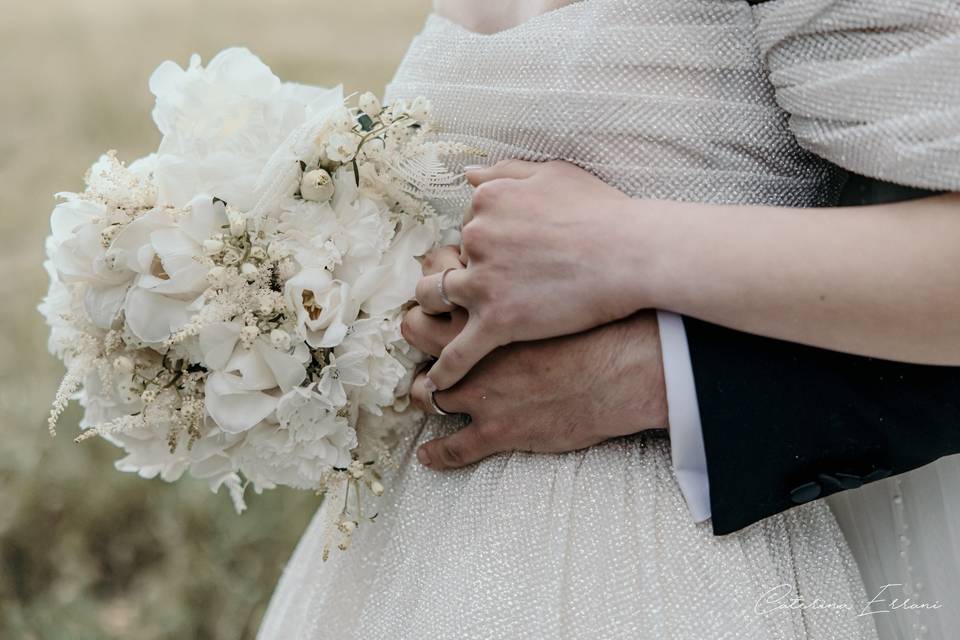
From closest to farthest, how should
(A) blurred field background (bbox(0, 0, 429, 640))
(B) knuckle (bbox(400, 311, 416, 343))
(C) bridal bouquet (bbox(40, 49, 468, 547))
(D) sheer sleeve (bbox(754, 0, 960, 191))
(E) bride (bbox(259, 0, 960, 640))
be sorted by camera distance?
(D) sheer sleeve (bbox(754, 0, 960, 191)) < (E) bride (bbox(259, 0, 960, 640)) < (C) bridal bouquet (bbox(40, 49, 468, 547)) < (B) knuckle (bbox(400, 311, 416, 343)) < (A) blurred field background (bbox(0, 0, 429, 640))

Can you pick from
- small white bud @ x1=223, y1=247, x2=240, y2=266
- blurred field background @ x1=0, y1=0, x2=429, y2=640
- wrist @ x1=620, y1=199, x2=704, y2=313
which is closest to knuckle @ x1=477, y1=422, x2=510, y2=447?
wrist @ x1=620, y1=199, x2=704, y2=313

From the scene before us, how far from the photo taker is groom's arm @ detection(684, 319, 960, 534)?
0.94 meters

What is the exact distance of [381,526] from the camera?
4.10ft

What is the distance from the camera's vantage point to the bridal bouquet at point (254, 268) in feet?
3.41

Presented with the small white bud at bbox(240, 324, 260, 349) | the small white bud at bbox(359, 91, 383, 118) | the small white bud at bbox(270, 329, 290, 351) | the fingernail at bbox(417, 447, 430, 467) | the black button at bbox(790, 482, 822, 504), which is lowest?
the fingernail at bbox(417, 447, 430, 467)

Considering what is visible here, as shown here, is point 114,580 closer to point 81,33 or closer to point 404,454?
point 404,454

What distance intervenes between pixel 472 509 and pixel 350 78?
316 cm

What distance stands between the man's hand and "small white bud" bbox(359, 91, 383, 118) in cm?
19

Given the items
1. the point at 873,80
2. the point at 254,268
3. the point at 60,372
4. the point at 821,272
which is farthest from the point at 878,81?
the point at 60,372

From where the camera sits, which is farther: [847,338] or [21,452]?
[21,452]

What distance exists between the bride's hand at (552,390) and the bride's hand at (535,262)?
2 cm

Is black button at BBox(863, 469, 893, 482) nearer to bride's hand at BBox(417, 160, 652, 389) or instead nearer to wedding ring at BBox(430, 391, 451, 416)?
bride's hand at BBox(417, 160, 652, 389)

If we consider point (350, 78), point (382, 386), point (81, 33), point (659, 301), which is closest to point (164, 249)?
point (382, 386)

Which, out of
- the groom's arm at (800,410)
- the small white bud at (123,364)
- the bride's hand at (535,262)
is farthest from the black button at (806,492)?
the small white bud at (123,364)
